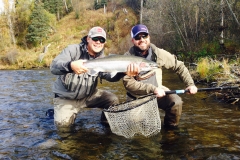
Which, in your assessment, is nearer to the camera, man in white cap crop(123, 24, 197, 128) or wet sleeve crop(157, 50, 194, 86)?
man in white cap crop(123, 24, 197, 128)

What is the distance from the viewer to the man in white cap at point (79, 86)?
410 cm

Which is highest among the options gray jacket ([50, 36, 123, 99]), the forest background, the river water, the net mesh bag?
the forest background

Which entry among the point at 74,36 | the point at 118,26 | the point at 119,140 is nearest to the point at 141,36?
the point at 119,140

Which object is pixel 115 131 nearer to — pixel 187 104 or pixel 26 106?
pixel 187 104

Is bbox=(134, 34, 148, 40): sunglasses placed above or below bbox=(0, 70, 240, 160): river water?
above

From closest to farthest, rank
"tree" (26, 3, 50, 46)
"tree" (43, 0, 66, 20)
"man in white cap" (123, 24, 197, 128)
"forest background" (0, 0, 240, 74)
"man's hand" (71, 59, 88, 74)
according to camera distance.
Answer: "man's hand" (71, 59, 88, 74), "man in white cap" (123, 24, 197, 128), "forest background" (0, 0, 240, 74), "tree" (26, 3, 50, 46), "tree" (43, 0, 66, 20)

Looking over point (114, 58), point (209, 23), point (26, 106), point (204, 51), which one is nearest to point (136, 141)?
point (114, 58)

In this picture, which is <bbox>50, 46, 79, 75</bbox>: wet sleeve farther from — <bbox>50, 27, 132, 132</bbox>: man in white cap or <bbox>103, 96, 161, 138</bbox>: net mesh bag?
<bbox>103, 96, 161, 138</bbox>: net mesh bag

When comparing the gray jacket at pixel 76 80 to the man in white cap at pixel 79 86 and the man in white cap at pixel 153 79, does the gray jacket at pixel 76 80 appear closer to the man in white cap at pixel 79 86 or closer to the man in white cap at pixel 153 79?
the man in white cap at pixel 79 86

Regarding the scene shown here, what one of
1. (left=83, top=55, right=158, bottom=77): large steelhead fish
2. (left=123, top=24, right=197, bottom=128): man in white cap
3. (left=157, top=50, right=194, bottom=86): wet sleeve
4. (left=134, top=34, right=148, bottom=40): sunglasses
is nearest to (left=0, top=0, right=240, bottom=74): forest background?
(left=157, top=50, right=194, bottom=86): wet sleeve

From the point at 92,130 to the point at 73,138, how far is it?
1.67 ft

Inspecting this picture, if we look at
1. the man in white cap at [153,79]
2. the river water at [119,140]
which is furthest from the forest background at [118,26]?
the man in white cap at [153,79]

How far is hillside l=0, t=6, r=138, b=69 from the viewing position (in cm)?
2581

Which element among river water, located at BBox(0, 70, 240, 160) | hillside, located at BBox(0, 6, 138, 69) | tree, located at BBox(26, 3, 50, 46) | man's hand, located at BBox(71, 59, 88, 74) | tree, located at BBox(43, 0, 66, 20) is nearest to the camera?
river water, located at BBox(0, 70, 240, 160)
